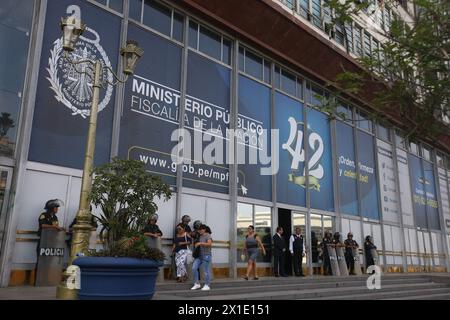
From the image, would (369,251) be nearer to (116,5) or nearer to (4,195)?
(116,5)

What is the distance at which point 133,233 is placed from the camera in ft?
21.0

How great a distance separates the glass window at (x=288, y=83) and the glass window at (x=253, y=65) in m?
1.34

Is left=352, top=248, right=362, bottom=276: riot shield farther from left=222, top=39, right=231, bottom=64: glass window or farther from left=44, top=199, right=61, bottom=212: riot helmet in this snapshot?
left=44, top=199, right=61, bottom=212: riot helmet

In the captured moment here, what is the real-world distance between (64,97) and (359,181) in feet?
48.0

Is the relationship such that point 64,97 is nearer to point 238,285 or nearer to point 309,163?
point 238,285

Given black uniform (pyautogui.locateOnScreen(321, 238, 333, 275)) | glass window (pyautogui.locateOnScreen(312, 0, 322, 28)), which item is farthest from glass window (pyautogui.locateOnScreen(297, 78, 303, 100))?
black uniform (pyautogui.locateOnScreen(321, 238, 333, 275))

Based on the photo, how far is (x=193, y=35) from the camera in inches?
564

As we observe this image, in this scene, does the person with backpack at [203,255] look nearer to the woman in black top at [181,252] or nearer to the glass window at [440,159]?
the woman in black top at [181,252]

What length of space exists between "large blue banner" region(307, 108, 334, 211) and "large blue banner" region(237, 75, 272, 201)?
270 centimetres

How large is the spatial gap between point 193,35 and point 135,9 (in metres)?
2.28

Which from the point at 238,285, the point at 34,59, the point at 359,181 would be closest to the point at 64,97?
the point at 34,59

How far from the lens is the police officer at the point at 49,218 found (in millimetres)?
9297

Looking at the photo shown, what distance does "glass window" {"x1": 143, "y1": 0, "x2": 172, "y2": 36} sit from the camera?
13.1 meters

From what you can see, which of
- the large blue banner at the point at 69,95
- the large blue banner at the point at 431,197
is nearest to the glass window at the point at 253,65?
the large blue banner at the point at 69,95
